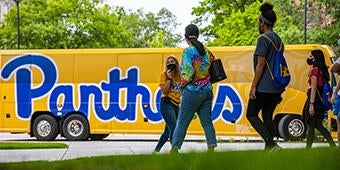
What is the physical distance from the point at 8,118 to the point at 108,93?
3300 mm

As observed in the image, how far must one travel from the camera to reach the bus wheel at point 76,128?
23391 mm

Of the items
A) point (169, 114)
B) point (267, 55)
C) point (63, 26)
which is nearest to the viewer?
point (267, 55)

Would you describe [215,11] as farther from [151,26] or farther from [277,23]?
[151,26]

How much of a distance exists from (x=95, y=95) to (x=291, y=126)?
6.09 m

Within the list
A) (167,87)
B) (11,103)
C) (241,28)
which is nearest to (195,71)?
(167,87)

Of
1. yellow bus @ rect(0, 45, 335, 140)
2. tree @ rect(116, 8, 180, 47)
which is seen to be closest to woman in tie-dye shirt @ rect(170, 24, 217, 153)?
yellow bus @ rect(0, 45, 335, 140)

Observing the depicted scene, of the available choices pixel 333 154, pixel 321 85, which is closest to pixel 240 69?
pixel 321 85

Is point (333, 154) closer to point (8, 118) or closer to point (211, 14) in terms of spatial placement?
point (8, 118)

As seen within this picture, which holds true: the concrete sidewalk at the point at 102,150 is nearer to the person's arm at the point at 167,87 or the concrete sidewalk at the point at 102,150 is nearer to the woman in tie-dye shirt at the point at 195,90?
the woman in tie-dye shirt at the point at 195,90

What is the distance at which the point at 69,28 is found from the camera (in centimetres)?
5000

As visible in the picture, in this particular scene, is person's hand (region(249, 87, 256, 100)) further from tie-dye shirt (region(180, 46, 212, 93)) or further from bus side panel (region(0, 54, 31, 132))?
bus side panel (region(0, 54, 31, 132))

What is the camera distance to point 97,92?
→ 2370 cm

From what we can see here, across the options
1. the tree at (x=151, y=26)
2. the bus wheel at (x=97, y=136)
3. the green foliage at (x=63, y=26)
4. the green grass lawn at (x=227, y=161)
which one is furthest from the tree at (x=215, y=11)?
the green grass lawn at (x=227, y=161)

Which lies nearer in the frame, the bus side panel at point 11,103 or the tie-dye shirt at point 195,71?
the tie-dye shirt at point 195,71
